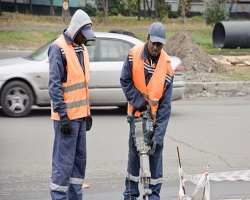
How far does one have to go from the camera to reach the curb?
15359 mm

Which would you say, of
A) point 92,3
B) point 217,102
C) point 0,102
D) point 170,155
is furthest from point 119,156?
point 92,3

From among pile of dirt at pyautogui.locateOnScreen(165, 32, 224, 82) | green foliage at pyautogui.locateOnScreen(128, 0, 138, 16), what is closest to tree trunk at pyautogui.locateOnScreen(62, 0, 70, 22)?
green foliage at pyautogui.locateOnScreen(128, 0, 138, 16)

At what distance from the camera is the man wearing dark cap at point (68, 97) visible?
18.6 ft

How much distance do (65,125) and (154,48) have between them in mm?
1128

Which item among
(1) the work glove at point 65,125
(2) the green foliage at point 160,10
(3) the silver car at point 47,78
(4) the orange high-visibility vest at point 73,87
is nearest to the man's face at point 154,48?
(4) the orange high-visibility vest at point 73,87

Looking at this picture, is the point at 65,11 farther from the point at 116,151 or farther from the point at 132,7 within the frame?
the point at 116,151

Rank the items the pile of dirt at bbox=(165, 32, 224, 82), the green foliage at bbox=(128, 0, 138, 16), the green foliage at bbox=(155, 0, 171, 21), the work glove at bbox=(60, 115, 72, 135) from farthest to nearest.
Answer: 1. the green foliage at bbox=(128, 0, 138, 16)
2. the green foliage at bbox=(155, 0, 171, 21)
3. the pile of dirt at bbox=(165, 32, 224, 82)
4. the work glove at bbox=(60, 115, 72, 135)

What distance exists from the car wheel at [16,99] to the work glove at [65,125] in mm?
5858

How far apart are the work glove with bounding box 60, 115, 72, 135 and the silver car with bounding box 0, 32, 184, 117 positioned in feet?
19.0

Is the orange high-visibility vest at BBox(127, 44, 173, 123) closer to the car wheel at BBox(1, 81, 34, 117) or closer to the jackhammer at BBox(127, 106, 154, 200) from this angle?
the jackhammer at BBox(127, 106, 154, 200)

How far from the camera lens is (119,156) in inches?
342

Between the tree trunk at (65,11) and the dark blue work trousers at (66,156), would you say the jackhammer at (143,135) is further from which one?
the tree trunk at (65,11)

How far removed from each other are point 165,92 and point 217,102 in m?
8.44

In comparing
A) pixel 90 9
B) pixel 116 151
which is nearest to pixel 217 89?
pixel 116 151
